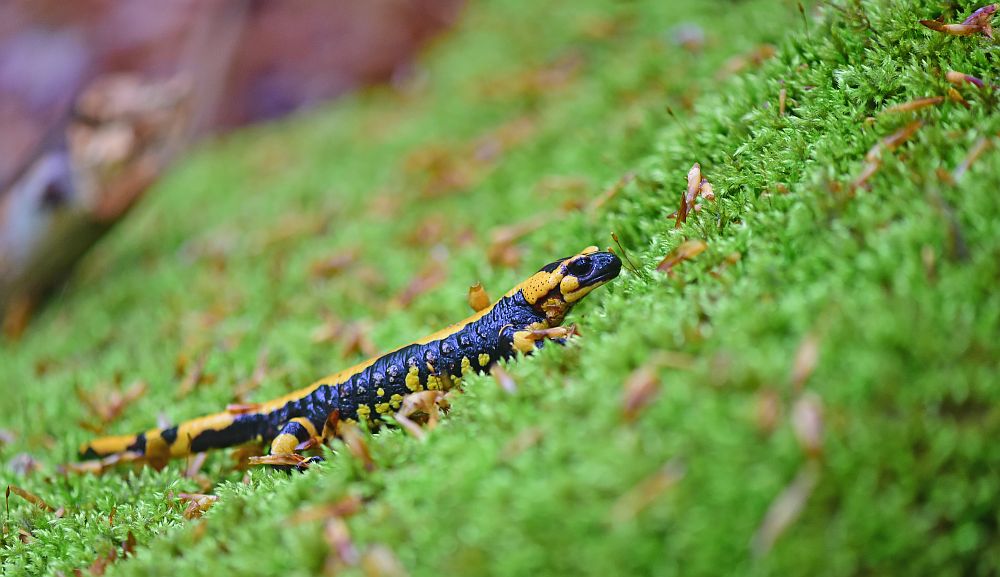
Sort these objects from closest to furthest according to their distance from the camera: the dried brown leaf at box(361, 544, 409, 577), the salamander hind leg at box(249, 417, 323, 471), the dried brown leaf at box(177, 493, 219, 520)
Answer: the dried brown leaf at box(361, 544, 409, 577) → the dried brown leaf at box(177, 493, 219, 520) → the salamander hind leg at box(249, 417, 323, 471)

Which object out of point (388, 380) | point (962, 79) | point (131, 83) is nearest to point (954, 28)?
point (962, 79)

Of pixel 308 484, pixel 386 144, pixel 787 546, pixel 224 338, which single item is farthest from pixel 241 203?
pixel 787 546

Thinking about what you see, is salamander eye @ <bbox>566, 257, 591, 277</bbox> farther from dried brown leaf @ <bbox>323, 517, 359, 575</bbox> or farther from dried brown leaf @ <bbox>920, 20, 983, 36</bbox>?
dried brown leaf @ <bbox>920, 20, 983, 36</bbox>

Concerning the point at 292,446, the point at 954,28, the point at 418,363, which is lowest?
the point at 292,446

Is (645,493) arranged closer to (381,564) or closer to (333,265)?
(381,564)

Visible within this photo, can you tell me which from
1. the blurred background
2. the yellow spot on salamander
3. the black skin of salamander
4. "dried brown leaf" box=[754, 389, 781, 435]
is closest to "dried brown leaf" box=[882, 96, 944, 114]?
"dried brown leaf" box=[754, 389, 781, 435]

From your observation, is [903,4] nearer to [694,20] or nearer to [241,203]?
[694,20]

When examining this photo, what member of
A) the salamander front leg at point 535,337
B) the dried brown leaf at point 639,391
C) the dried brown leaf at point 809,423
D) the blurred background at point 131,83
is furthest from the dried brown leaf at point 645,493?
the blurred background at point 131,83
